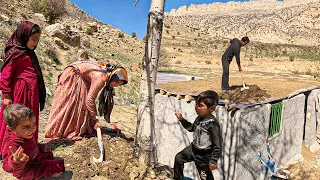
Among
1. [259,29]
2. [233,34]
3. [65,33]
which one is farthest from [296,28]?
[65,33]

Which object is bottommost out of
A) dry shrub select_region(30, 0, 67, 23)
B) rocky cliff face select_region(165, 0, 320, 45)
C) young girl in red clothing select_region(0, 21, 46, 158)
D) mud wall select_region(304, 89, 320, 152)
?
mud wall select_region(304, 89, 320, 152)

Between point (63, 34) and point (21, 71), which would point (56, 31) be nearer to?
point (63, 34)

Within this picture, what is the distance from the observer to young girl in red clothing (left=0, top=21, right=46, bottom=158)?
3010mm

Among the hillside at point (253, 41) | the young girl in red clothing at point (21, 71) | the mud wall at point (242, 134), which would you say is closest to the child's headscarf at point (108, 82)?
the young girl in red clothing at point (21, 71)

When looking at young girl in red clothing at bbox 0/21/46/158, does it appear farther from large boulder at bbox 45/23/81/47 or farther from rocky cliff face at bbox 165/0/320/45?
rocky cliff face at bbox 165/0/320/45

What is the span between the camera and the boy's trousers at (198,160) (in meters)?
3.01

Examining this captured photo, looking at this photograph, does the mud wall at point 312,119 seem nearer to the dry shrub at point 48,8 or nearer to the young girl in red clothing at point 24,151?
the young girl in red clothing at point 24,151

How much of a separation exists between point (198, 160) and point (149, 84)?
3.74ft

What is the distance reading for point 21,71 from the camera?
10.3 ft

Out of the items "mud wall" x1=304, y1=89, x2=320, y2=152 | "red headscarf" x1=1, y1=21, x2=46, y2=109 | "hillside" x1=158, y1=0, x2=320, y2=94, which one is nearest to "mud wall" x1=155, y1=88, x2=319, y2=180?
"mud wall" x1=304, y1=89, x2=320, y2=152

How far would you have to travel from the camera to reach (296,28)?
6216 cm

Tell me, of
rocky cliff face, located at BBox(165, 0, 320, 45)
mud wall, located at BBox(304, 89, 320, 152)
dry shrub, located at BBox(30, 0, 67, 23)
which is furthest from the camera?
rocky cliff face, located at BBox(165, 0, 320, 45)

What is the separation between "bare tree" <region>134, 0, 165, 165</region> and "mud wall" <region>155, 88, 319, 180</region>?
1.31 m

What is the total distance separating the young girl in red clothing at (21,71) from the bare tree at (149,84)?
1292 millimetres
